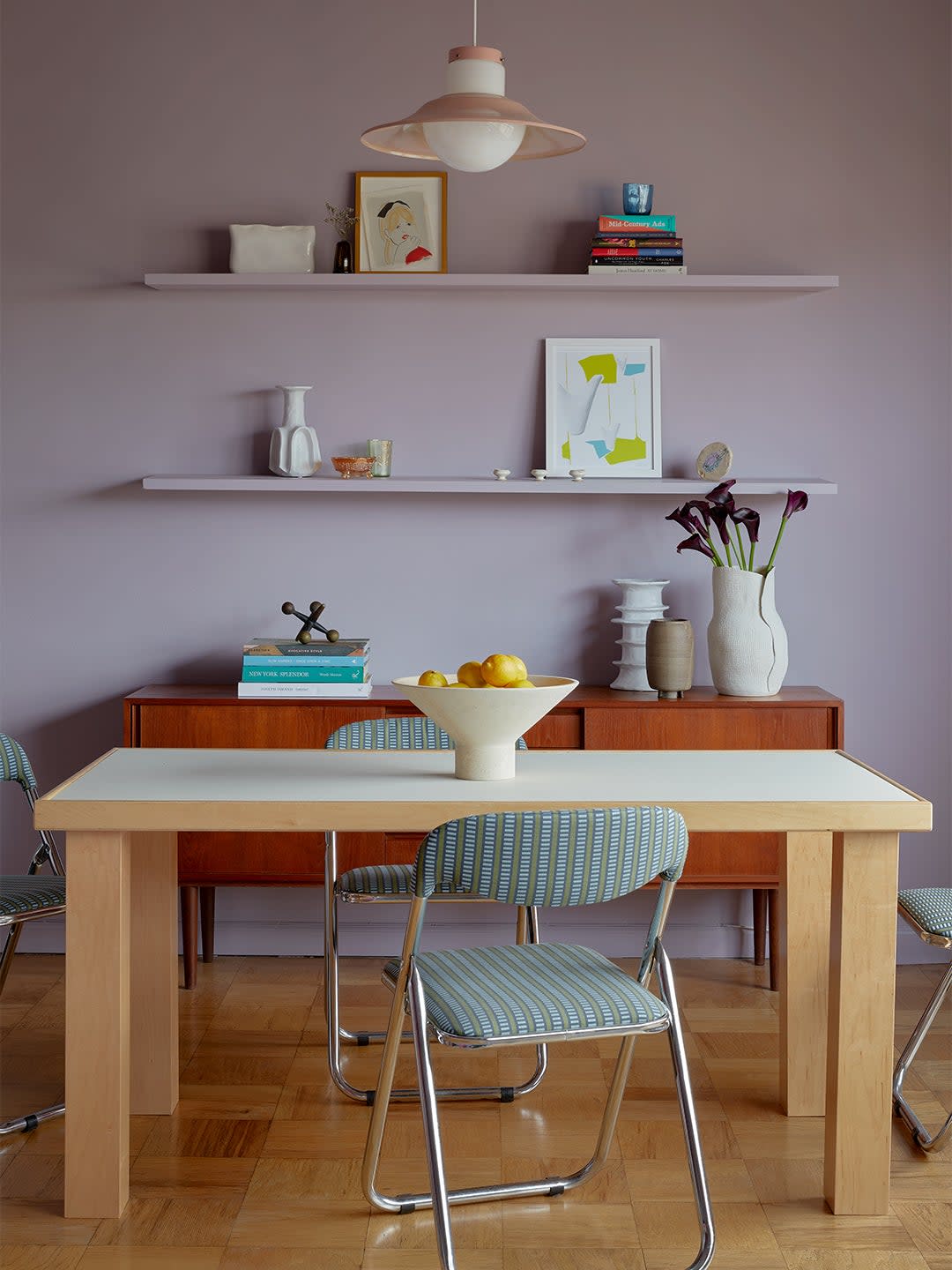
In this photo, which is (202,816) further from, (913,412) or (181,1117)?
(913,412)

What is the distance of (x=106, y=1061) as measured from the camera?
8.18 ft

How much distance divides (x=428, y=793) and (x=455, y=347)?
206cm

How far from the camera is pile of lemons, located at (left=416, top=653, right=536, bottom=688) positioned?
2.58 meters

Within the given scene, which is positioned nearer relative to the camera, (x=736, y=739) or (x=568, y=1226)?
(x=568, y=1226)

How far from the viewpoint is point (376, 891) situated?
3.08 meters

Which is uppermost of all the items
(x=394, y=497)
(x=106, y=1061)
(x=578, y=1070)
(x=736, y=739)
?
(x=394, y=497)

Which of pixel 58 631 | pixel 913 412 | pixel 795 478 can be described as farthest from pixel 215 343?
pixel 913 412

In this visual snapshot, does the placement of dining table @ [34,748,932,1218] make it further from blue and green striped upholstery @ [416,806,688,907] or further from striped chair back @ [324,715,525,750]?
striped chair back @ [324,715,525,750]

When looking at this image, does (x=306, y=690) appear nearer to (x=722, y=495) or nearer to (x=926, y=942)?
(x=722, y=495)

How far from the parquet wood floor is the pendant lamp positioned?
1.98 m

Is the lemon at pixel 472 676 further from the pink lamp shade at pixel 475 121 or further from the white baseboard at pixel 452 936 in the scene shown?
the white baseboard at pixel 452 936

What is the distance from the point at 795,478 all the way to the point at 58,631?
7.59 feet

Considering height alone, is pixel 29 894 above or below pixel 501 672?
below

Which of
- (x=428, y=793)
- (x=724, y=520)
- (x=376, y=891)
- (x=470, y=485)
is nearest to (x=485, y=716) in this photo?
(x=428, y=793)
